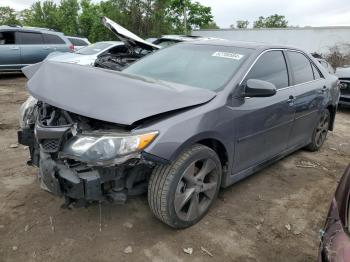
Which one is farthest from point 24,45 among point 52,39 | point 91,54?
point 91,54

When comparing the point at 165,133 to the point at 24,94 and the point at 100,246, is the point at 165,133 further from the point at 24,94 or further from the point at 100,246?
the point at 24,94

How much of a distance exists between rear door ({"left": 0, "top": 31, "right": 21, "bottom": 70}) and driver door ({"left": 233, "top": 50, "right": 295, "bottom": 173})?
31.1 feet

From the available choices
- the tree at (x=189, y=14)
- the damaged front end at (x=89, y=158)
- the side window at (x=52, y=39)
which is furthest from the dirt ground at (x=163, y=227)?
the tree at (x=189, y=14)

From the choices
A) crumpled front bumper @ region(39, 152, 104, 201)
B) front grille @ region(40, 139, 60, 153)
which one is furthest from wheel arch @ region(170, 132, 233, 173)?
front grille @ region(40, 139, 60, 153)

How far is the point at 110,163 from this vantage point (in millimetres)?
2473

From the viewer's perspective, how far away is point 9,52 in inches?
433

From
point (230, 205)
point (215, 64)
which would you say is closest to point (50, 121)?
point (215, 64)

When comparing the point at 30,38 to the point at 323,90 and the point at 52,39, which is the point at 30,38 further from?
the point at 323,90

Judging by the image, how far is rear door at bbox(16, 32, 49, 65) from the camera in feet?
37.3

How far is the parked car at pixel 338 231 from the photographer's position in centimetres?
175

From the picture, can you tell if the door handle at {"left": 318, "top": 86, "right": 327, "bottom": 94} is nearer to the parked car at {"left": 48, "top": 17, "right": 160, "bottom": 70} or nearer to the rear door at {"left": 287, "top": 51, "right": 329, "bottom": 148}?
the rear door at {"left": 287, "top": 51, "right": 329, "bottom": 148}

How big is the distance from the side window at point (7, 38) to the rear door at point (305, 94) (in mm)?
9630

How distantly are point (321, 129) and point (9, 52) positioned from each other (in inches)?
377

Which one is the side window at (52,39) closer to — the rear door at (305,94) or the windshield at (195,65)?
the windshield at (195,65)
